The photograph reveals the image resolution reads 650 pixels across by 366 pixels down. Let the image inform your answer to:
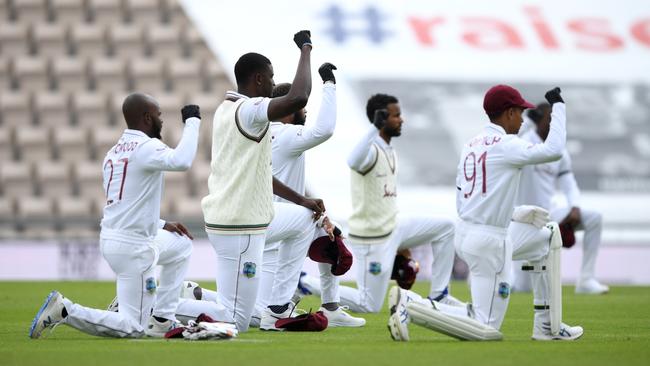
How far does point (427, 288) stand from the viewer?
55.1 feet

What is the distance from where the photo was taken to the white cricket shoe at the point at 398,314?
814cm

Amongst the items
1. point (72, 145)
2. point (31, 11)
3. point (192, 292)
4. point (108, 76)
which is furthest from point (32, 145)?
point (192, 292)

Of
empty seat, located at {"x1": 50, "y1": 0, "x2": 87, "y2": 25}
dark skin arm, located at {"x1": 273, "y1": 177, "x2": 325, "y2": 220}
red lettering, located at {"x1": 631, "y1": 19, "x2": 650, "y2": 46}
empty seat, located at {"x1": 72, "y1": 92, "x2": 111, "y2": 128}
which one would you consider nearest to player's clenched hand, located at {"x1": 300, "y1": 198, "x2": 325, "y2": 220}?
dark skin arm, located at {"x1": 273, "y1": 177, "x2": 325, "y2": 220}

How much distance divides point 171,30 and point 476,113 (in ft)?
21.5

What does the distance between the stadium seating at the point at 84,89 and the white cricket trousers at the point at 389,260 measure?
1108cm

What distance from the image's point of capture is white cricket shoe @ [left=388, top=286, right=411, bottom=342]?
320 inches

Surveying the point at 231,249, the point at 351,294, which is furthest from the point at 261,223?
the point at 351,294

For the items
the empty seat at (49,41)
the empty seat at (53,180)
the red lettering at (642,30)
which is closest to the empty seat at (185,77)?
the empty seat at (49,41)

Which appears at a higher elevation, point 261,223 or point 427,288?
point 261,223

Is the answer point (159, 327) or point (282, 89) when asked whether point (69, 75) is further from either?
point (159, 327)

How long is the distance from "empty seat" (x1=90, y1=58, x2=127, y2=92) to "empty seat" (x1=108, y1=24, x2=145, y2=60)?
0.42 metres

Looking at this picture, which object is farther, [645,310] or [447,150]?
[447,150]

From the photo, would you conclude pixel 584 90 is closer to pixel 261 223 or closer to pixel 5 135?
pixel 5 135

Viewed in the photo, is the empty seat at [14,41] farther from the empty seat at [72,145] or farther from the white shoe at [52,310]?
the white shoe at [52,310]
